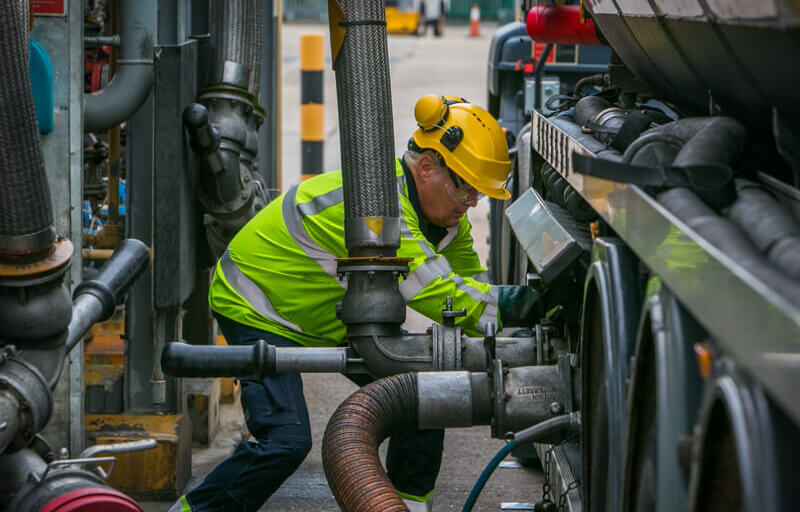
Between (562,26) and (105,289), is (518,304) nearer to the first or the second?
(105,289)

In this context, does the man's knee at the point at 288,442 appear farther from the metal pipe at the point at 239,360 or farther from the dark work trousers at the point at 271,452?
the metal pipe at the point at 239,360

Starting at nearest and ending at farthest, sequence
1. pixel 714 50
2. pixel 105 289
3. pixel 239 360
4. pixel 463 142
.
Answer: pixel 714 50
pixel 239 360
pixel 105 289
pixel 463 142

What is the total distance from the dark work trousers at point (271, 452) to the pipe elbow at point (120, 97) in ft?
3.26

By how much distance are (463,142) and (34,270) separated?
4.74 feet

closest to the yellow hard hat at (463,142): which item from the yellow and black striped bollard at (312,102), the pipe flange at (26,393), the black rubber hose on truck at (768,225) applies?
the pipe flange at (26,393)

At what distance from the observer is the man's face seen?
372cm

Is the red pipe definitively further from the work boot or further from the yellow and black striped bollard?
the yellow and black striped bollard

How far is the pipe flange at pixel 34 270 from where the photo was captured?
9.48 feet

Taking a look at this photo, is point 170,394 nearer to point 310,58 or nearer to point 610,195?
point 610,195

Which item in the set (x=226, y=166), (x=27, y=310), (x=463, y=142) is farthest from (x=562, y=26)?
(x=27, y=310)

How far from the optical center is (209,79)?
15.6 ft

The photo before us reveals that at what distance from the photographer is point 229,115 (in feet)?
15.4

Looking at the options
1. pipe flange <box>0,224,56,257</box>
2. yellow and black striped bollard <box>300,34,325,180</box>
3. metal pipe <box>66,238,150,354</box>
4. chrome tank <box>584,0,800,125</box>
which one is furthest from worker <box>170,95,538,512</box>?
yellow and black striped bollard <box>300,34,325,180</box>

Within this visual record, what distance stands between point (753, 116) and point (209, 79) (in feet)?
9.84
